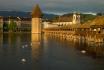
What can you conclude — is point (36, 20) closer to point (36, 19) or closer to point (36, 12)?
point (36, 19)

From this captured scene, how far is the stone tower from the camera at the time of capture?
4466 inches

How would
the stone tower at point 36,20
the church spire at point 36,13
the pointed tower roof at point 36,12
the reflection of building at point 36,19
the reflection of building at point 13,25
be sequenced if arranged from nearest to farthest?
the stone tower at point 36,20, the reflection of building at point 36,19, the church spire at point 36,13, the pointed tower roof at point 36,12, the reflection of building at point 13,25

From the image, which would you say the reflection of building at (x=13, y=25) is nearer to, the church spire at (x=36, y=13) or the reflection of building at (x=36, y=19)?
the church spire at (x=36, y=13)

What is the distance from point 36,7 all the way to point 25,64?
311ft

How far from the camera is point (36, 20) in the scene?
385ft

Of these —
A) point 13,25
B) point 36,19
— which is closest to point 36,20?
point 36,19

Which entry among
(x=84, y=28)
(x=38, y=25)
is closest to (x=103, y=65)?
(x=84, y=28)

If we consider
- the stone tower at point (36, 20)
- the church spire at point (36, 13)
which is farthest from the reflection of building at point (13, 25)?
the stone tower at point (36, 20)

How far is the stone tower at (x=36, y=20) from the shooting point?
11344 centimetres

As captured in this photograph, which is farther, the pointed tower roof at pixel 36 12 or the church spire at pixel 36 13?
the pointed tower roof at pixel 36 12

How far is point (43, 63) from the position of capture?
30.2 meters

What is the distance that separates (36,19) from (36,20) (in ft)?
2.13

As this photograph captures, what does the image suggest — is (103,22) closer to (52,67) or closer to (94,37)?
(94,37)

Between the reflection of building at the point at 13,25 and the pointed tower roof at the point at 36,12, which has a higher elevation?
the pointed tower roof at the point at 36,12
